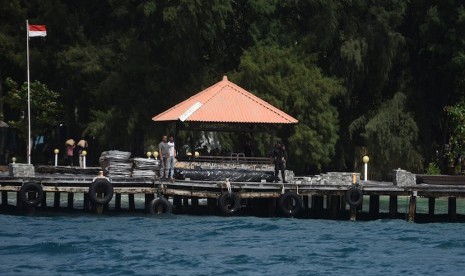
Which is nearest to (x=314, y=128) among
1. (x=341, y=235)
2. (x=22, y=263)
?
(x=341, y=235)

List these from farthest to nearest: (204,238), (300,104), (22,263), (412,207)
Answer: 1. (300,104)
2. (412,207)
3. (204,238)
4. (22,263)

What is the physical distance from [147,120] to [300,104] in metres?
9.04

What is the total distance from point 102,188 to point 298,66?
25.6m

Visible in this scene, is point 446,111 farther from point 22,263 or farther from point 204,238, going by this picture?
point 22,263

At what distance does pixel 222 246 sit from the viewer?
47812 mm

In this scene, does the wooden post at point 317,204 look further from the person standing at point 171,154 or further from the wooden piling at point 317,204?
the person standing at point 171,154

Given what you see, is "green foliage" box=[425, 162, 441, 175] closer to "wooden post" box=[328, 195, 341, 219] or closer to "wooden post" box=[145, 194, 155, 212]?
"wooden post" box=[328, 195, 341, 219]

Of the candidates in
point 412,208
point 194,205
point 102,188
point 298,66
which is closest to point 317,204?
point 194,205

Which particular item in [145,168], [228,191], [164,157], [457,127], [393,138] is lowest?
[228,191]

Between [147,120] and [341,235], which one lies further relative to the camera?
[147,120]

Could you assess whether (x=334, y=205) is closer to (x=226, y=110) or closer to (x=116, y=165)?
(x=226, y=110)

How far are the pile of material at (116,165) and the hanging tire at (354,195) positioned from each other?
30.9ft

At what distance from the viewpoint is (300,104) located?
7988 cm

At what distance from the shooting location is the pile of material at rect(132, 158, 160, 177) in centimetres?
6041
